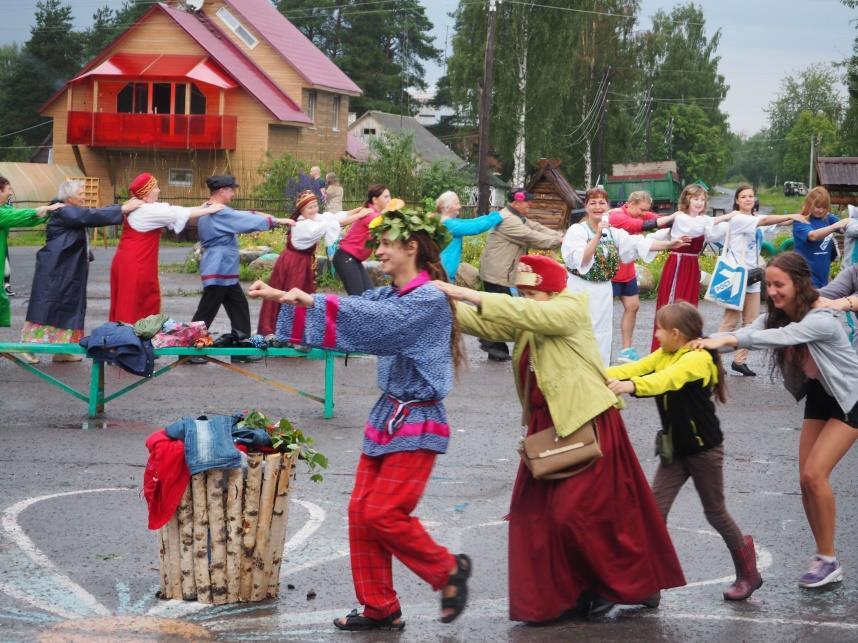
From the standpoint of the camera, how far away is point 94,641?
5246 mm

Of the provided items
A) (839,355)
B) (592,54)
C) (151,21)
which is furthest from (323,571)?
(592,54)

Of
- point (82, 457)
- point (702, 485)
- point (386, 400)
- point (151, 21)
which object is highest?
point (151, 21)

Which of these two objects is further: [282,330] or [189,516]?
[189,516]

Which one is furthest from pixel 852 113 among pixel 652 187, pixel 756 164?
pixel 756 164

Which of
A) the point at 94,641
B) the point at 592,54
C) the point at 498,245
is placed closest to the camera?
the point at 94,641

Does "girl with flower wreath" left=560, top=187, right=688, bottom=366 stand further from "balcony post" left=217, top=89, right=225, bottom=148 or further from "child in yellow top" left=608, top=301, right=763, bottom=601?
"balcony post" left=217, top=89, right=225, bottom=148

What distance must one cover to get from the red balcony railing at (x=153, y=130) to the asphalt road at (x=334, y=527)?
37.6 metres

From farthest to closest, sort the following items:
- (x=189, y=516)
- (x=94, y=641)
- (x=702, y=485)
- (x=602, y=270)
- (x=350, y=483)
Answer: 1. (x=602, y=270)
2. (x=350, y=483)
3. (x=702, y=485)
4. (x=189, y=516)
5. (x=94, y=641)

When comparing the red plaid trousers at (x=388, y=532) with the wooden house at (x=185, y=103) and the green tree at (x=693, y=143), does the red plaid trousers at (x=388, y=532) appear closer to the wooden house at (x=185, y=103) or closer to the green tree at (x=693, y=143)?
the wooden house at (x=185, y=103)

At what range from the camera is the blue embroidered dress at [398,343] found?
5211 mm

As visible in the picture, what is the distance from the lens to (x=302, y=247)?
1401 centimetres

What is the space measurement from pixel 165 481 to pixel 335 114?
52154 millimetres

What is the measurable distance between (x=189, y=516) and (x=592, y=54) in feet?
203

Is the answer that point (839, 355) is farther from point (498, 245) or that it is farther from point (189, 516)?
point (498, 245)
